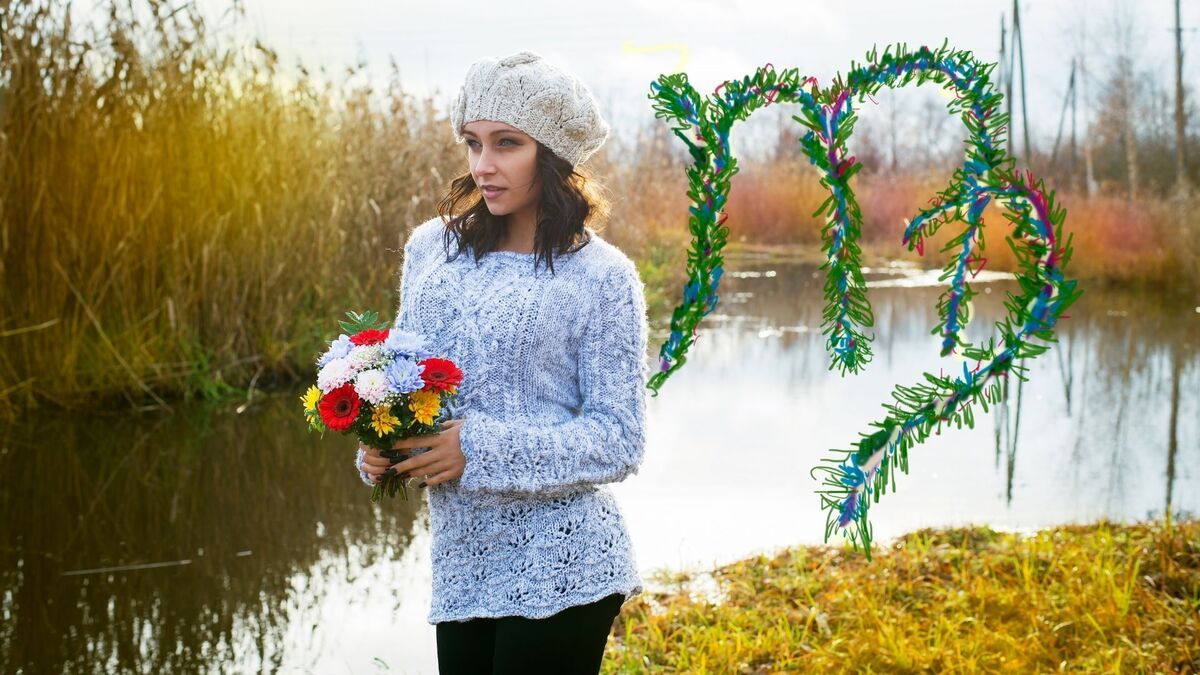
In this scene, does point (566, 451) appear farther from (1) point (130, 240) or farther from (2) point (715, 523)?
(1) point (130, 240)

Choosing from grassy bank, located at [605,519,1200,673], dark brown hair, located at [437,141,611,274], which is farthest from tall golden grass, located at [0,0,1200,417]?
dark brown hair, located at [437,141,611,274]

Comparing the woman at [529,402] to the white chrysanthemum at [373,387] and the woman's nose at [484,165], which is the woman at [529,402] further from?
the white chrysanthemum at [373,387]

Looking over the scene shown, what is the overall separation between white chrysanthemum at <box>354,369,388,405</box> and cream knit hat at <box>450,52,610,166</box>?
21.7 inches

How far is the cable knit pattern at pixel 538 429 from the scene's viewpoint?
6.98 feet

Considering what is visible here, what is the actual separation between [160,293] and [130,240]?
49 centimetres

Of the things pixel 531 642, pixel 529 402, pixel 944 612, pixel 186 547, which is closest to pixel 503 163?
pixel 529 402

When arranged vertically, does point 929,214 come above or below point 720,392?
above

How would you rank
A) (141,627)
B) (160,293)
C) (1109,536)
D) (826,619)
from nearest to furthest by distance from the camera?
1. (826,619)
2. (141,627)
3. (1109,536)
4. (160,293)

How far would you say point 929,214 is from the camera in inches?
89.7

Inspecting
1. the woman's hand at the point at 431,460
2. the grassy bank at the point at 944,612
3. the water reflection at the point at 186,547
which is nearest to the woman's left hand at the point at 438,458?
the woman's hand at the point at 431,460

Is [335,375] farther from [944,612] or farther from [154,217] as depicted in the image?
[154,217]

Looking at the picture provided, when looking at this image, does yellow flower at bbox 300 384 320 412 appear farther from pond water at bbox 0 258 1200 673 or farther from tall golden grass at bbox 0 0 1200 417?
tall golden grass at bbox 0 0 1200 417

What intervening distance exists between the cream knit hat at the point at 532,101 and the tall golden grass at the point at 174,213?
18.1 ft

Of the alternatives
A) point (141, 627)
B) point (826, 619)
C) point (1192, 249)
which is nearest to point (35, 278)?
point (141, 627)
